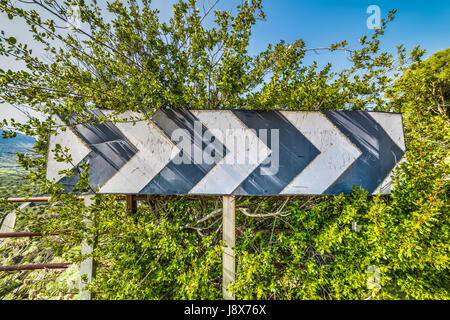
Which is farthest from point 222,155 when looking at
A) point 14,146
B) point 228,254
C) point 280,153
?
point 14,146

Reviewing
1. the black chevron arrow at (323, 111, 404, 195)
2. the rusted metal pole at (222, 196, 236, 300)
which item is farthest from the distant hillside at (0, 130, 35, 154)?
the black chevron arrow at (323, 111, 404, 195)

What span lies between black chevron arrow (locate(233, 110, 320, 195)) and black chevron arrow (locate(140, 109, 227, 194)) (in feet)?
1.65

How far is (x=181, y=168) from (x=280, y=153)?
4.30ft

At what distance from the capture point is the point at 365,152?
6.60ft

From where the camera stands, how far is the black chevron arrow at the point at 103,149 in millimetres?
1916

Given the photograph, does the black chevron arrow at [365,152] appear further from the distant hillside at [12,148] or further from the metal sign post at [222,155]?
the distant hillside at [12,148]

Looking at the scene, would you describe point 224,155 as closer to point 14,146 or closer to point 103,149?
point 103,149

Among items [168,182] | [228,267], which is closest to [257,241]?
[228,267]

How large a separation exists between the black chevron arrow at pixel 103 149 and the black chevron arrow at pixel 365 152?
2.73 meters

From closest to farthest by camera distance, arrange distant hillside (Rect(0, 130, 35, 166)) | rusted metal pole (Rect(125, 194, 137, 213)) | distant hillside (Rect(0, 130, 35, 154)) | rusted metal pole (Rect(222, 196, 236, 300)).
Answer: distant hillside (Rect(0, 130, 35, 166)), distant hillside (Rect(0, 130, 35, 154)), rusted metal pole (Rect(222, 196, 236, 300)), rusted metal pole (Rect(125, 194, 137, 213))

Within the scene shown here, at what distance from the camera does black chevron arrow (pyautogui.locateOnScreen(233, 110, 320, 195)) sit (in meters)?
1.94

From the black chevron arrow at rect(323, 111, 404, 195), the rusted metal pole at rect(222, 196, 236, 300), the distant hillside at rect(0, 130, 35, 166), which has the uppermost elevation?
the black chevron arrow at rect(323, 111, 404, 195)

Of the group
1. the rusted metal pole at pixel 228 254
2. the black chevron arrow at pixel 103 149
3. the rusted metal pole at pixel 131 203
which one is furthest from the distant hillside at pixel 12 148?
the rusted metal pole at pixel 228 254

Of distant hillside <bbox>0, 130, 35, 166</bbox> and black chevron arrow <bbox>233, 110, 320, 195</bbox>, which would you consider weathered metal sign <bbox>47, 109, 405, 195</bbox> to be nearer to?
black chevron arrow <bbox>233, 110, 320, 195</bbox>
